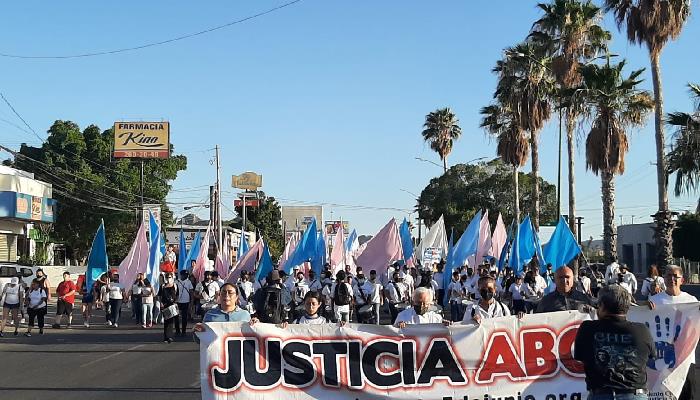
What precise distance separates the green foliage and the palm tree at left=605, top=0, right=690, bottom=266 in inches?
1136

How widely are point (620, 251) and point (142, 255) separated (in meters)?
57.8

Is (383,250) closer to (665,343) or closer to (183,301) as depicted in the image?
(183,301)

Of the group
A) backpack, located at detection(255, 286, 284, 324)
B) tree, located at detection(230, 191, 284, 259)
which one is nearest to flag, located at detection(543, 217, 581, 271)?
backpack, located at detection(255, 286, 284, 324)

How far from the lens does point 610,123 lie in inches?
1227

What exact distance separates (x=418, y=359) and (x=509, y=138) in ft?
125

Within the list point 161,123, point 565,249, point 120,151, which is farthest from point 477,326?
point 161,123

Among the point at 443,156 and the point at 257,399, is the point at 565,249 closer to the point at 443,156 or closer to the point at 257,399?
the point at 257,399

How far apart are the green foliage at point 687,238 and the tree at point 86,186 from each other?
35.0 meters

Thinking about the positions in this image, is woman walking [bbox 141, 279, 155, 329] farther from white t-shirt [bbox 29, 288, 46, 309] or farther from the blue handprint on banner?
the blue handprint on banner

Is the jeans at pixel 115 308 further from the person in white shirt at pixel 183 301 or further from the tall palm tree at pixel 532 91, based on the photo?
the tall palm tree at pixel 532 91

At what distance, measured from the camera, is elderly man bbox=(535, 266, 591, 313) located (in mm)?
8133

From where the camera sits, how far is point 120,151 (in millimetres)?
56625

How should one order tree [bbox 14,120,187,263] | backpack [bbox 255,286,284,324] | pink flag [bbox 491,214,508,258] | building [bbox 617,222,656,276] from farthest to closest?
building [bbox 617,222,656,276]
tree [bbox 14,120,187,263]
pink flag [bbox 491,214,508,258]
backpack [bbox 255,286,284,324]

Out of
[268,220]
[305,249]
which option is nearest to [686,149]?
[305,249]
